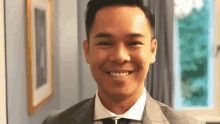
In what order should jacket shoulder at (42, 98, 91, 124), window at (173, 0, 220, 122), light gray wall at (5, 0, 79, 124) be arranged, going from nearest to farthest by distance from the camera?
light gray wall at (5, 0, 79, 124) < jacket shoulder at (42, 98, 91, 124) < window at (173, 0, 220, 122)

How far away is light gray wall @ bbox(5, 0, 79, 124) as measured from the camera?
0.66m

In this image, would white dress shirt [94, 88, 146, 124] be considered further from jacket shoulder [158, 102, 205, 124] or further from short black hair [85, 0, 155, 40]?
short black hair [85, 0, 155, 40]

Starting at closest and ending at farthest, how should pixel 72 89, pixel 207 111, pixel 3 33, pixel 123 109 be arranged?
1. pixel 3 33
2. pixel 123 109
3. pixel 72 89
4. pixel 207 111

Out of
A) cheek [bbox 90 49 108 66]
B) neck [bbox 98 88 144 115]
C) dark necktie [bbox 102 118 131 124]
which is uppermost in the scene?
cheek [bbox 90 49 108 66]

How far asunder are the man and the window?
3.36 feet

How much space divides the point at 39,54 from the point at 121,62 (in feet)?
0.99

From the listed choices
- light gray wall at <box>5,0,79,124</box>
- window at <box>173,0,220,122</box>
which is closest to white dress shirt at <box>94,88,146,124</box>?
light gray wall at <box>5,0,79,124</box>

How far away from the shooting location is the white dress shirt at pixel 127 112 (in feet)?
2.41

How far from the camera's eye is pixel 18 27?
688 millimetres

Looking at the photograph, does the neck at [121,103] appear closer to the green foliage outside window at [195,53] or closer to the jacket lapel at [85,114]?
the jacket lapel at [85,114]

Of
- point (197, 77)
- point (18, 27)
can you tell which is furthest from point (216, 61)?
point (18, 27)

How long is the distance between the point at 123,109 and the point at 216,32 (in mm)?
1311

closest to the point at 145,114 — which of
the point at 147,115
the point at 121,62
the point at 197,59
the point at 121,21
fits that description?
the point at 147,115

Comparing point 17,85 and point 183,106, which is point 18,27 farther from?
point 183,106
